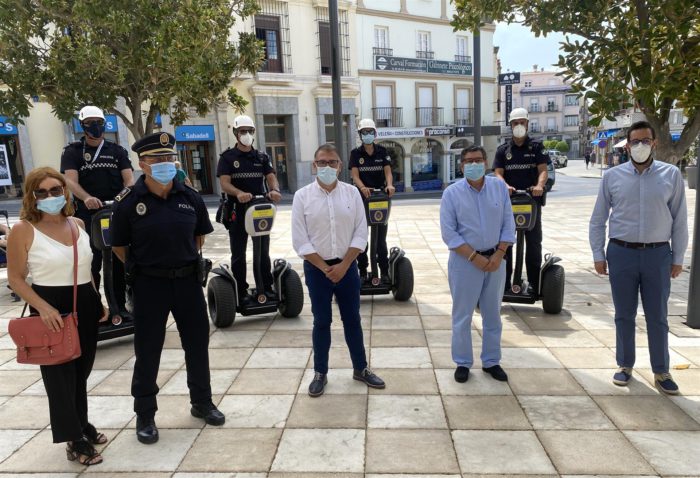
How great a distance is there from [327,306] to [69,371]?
166 cm

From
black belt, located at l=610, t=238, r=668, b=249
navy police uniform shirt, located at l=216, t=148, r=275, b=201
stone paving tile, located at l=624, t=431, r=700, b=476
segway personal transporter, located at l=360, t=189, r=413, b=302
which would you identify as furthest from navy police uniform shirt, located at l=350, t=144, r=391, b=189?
stone paving tile, located at l=624, t=431, r=700, b=476

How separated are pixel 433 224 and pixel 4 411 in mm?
10364

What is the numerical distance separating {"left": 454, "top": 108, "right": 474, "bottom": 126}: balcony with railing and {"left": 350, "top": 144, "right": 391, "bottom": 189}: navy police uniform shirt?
81.3ft

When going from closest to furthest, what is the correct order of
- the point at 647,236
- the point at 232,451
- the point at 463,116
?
1. the point at 232,451
2. the point at 647,236
3. the point at 463,116

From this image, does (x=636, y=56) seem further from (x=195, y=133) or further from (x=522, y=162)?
(x=195, y=133)

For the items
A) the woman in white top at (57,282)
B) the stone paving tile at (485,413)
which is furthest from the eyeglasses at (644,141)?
the woman in white top at (57,282)

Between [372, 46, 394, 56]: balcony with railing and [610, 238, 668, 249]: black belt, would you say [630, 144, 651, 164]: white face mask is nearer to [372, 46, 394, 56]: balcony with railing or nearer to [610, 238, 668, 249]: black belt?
[610, 238, 668, 249]: black belt

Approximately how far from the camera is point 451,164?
96.9 ft

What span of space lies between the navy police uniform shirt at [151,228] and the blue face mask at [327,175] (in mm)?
1014

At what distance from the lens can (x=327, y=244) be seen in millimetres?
3568

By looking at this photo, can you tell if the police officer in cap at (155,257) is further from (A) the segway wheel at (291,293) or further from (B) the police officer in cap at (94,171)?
(A) the segway wheel at (291,293)

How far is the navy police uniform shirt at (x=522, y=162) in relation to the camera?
17.1 feet

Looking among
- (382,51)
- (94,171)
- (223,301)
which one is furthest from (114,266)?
(382,51)

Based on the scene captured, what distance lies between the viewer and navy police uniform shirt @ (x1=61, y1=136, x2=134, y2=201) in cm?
458
